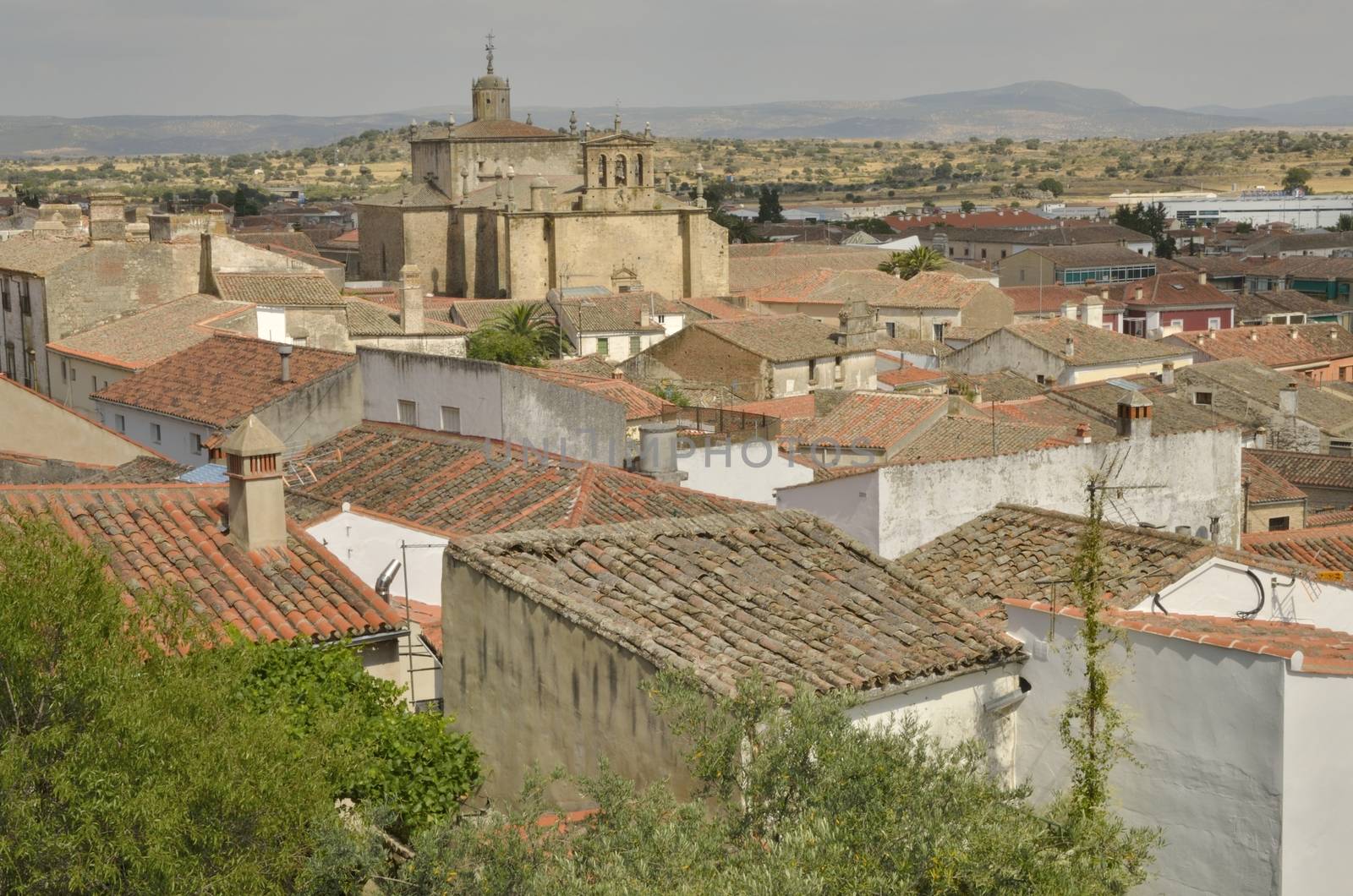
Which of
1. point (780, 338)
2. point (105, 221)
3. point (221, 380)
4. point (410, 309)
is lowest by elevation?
point (780, 338)

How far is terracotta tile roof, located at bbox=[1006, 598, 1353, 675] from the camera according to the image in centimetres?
838

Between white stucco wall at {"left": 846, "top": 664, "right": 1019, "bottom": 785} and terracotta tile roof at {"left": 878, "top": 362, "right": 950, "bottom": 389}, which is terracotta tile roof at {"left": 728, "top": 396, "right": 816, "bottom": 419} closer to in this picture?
terracotta tile roof at {"left": 878, "top": 362, "right": 950, "bottom": 389}

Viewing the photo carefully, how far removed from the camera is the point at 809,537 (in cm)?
1083

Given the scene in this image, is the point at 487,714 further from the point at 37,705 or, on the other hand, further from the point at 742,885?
the point at 742,885

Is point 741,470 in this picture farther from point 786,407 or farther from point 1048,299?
point 1048,299

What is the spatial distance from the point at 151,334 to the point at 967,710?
2838 centimetres

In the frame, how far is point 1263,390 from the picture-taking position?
42.1 metres

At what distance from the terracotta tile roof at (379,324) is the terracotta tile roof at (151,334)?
5.84 m

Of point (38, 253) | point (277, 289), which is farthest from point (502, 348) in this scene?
point (38, 253)

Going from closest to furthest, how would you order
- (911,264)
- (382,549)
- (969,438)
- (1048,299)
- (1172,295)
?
(382,549), (969,438), (1172,295), (1048,299), (911,264)

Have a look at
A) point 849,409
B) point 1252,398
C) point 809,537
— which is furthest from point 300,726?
point 1252,398

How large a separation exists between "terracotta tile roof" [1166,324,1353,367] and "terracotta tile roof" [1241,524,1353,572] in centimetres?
2769

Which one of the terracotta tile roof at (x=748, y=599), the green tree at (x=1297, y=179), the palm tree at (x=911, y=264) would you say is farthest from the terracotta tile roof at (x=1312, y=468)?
the green tree at (x=1297, y=179)

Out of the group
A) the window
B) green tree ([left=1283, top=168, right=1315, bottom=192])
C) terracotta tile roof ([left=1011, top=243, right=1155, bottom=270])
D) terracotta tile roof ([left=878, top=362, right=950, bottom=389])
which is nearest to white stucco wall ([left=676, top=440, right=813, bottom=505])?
the window
